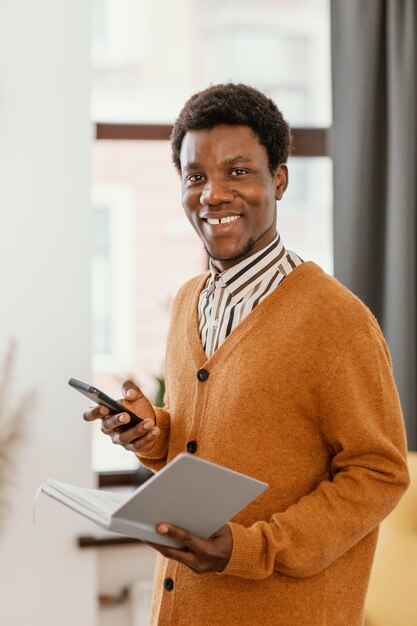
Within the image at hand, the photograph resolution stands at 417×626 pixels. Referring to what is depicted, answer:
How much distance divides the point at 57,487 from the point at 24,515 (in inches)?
56.5

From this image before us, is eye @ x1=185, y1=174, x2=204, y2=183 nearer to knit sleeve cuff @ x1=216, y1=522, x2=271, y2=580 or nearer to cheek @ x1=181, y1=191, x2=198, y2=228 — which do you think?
cheek @ x1=181, y1=191, x2=198, y2=228

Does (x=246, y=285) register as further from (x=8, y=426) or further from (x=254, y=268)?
(x=8, y=426)

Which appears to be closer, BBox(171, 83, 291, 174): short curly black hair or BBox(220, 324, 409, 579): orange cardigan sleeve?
BBox(220, 324, 409, 579): orange cardigan sleeve

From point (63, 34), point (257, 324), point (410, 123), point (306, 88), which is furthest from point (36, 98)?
point (257, 324)

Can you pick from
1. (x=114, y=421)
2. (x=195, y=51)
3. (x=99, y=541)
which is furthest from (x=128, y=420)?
(x=195, y=51)

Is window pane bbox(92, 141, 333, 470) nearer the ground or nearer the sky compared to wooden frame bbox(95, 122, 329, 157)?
nearer the ground

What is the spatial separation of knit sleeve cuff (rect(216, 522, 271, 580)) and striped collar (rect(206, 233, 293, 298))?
0.39 m

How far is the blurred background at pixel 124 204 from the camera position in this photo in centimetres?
249

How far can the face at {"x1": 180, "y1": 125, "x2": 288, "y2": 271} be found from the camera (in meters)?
1.29

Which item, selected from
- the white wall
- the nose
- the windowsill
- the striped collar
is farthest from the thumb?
the windowsill

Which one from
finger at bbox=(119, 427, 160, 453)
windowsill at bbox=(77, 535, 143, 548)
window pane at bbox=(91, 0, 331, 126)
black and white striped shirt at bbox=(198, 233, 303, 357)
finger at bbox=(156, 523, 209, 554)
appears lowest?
windowsill at bbox=(77, 535, 143, 548)

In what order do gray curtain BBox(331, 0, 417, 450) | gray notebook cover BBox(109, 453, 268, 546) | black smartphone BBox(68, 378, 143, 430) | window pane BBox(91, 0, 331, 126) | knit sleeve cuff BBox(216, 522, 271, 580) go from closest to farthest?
gray notebook cover BBox(109, 453, 268, 546) < knit sleeve cuff BBox(216, 522, 271, 580) < black smartphone BBox(68, 378, 143, 430) < gray curtain BBox(331, 0, 417, 450) < window pane BBox(91, 0, 331, 126)

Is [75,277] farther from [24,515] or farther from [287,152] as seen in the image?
[287,152]

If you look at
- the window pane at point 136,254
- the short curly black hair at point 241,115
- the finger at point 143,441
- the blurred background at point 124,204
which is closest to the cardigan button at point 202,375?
the finger at point 143,441
